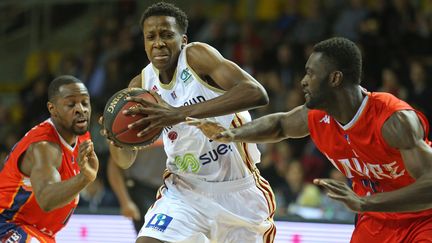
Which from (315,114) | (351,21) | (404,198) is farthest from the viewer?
(351,21)

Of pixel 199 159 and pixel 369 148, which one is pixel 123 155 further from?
pixel 369 148

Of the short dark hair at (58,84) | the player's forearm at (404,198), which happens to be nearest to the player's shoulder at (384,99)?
the player's forearm at (404,198)

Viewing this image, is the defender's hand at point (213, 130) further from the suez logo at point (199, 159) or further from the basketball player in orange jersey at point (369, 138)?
the suez logo at point (199, 159)

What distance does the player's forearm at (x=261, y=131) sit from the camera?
A: 14.8 feet

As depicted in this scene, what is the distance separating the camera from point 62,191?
4699 mm

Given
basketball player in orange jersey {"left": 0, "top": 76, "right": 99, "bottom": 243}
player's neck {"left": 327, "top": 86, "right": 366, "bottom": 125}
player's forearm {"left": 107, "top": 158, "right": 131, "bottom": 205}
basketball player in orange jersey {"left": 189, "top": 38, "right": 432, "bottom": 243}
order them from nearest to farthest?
basketball player in orange jersey {"left": 189, "top": 38, "right": 432, "bottom": 243}, player's neck {"left": 327, "top": 86, "right": 366, "bottom": 125}, basketball player in orange jersey {"left": 0, "top": 76, "right": 99, "bottom": 243}, player's forearm {"left": 107, "top": 158, "right": 131, "bottom": 205}

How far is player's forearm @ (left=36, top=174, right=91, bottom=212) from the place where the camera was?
4660mm

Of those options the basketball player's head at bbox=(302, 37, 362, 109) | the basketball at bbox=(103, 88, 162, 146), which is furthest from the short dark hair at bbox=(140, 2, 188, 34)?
the basketball player's head at bbox=(302, 37, 362, 109)

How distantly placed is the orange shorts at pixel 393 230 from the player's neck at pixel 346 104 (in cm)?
61

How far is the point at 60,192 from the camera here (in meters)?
4.70

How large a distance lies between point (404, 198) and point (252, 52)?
21.8 feet

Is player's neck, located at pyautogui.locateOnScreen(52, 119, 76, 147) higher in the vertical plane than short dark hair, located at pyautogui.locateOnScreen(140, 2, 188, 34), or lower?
lower

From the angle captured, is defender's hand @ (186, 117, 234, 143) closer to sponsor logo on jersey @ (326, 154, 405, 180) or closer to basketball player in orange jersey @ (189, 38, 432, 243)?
basketball player in orange jersey @ (189, 38, 432, 243)

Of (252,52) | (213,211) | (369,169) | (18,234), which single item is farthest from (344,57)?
(252,52)
